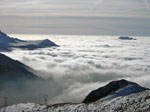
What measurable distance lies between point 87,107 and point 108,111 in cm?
723

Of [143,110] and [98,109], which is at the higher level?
[143,110]

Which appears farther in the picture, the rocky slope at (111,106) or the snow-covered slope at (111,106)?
the rocky slope at (111,106)

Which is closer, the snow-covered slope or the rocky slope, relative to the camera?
the snow-covered slope

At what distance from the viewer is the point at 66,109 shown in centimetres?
5919

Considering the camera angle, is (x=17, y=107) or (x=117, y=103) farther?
(x=17, y=107)

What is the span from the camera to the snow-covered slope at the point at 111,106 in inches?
1827

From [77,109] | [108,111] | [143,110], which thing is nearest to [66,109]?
[77,109]

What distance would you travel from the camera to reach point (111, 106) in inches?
2056

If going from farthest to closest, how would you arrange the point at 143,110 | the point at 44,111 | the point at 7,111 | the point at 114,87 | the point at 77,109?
1. the point at 114,87
2. the point at 7,111
3. the point at 44,111
4. the point at 77,109
5. the point at 143,110

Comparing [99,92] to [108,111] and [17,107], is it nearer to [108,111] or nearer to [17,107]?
[17,107]

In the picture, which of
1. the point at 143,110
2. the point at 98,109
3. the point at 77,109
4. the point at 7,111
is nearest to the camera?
the point at 143,110

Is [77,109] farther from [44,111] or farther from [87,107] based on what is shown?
[44,111]

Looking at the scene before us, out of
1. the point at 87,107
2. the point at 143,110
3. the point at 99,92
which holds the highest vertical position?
the point at 143,110

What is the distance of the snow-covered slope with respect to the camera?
46.4 meters
